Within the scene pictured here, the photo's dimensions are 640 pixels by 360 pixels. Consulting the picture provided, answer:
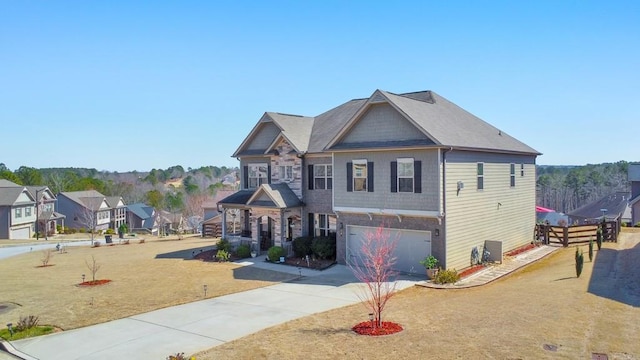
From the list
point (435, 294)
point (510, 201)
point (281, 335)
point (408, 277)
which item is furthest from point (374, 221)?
point (281, 335)

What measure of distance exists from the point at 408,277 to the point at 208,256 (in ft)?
42.9

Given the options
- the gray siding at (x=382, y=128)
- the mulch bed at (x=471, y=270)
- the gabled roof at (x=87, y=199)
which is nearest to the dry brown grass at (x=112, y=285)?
the gray siding at (x=382, y=128)

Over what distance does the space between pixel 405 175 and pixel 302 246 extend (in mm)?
7846

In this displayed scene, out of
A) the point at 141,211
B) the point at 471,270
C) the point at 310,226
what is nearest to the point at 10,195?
the point at 141,211

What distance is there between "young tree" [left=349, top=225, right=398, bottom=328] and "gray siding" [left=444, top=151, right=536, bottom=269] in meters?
3.04

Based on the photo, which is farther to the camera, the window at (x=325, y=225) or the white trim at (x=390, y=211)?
the window at (x=325, y=225)

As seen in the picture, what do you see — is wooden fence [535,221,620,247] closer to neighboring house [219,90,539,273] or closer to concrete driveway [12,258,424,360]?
neighboring house [219,90,539,273]

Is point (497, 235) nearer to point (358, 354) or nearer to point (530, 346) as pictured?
point (530, 346)

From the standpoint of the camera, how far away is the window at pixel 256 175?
1208 inches

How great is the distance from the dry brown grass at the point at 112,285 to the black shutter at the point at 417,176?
729 cm

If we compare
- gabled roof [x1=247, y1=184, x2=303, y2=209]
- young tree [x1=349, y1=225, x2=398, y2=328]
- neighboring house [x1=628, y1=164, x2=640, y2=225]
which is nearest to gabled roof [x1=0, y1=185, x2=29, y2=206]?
gabled roof [x1=247, y1=184, x2=303, y2=209]

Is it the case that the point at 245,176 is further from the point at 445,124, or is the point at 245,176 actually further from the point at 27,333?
the point at 27,333

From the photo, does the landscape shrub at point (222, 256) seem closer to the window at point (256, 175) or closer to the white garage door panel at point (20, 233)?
the window at point (256, 175)

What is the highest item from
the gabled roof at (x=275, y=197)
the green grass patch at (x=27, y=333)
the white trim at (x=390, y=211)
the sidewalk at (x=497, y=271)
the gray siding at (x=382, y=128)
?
the gray siding at (x=382, y=128)
